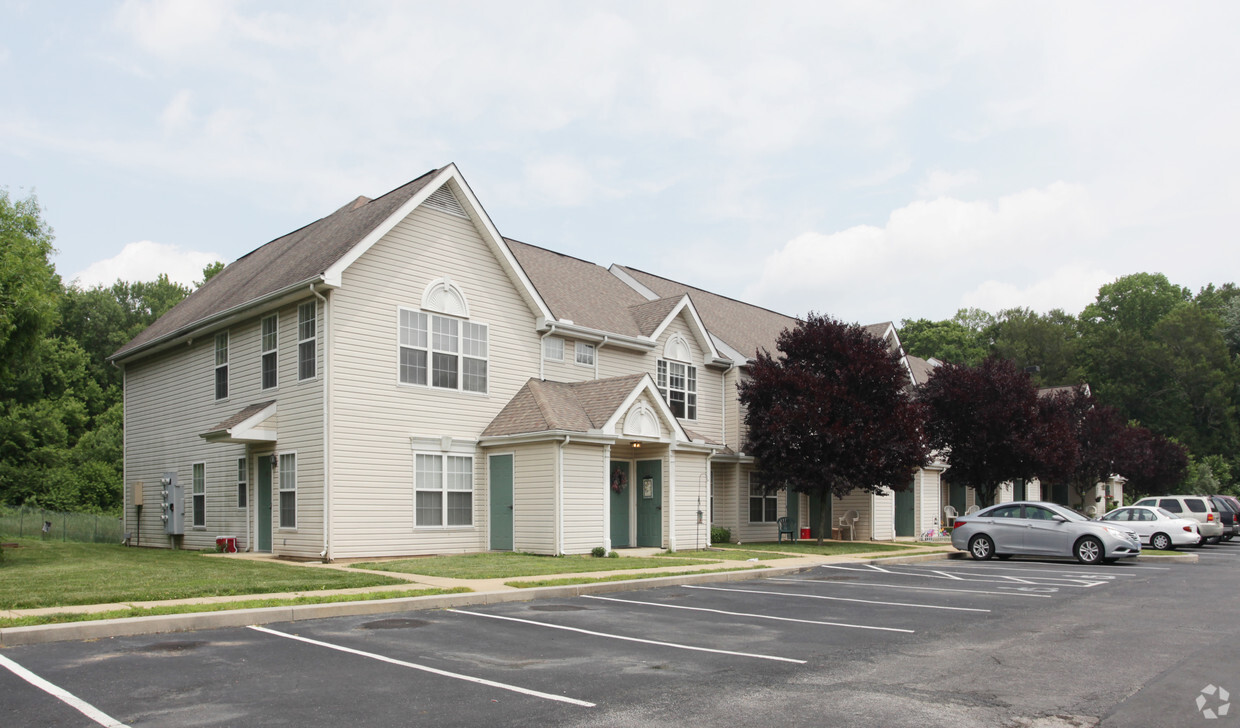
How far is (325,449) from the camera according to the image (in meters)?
19.5

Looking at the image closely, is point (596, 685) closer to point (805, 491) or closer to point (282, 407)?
point (282, 407)

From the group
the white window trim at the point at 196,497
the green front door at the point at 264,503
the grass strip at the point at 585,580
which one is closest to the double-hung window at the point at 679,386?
the grass strip at the point at 585,580

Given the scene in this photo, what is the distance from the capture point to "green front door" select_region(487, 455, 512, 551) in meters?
22.0

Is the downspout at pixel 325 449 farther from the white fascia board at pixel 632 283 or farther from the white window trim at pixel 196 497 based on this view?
the white fascia board at pixel 632 283

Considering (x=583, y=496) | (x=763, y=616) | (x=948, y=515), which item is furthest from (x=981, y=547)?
(x=948, y=515)

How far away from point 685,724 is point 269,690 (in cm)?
347

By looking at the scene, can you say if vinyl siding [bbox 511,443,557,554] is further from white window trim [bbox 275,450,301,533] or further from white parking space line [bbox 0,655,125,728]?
white parking space line [bbox 0,655,125,728]

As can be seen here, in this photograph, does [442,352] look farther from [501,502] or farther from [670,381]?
[670,381]

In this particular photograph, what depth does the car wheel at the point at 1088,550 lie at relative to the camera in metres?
22.5

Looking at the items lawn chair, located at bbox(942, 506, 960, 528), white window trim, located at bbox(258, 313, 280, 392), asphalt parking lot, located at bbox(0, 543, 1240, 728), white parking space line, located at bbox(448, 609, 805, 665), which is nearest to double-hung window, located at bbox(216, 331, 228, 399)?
white window trim, located at bbox(258, 313, 280, 392)

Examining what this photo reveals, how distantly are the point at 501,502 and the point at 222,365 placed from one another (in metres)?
8.11

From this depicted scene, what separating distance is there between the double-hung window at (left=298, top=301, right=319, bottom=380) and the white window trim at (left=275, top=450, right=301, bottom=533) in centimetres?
180

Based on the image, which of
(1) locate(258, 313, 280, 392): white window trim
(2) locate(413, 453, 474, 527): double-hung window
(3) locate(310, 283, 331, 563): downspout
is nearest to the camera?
(3) locate(310, 283, 331, 563): downspout

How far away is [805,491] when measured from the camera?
91.6 feet
